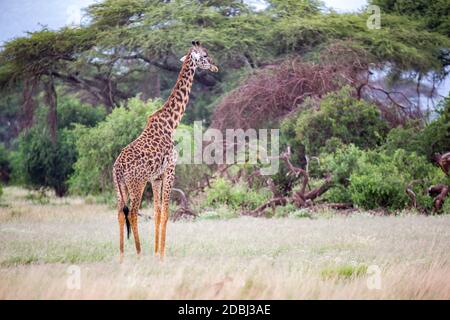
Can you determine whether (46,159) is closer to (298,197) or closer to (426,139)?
(298,197)

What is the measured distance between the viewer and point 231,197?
14.6 m

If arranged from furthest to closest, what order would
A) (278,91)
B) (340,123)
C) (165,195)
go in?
(278,91), (340,123), (165,195)

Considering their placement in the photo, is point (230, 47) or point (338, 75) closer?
point (338, 75)

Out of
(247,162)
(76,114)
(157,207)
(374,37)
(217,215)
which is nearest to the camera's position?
(157,207)

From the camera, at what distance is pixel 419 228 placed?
35.0ft

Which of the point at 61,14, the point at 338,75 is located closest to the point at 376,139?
the point at 338,75

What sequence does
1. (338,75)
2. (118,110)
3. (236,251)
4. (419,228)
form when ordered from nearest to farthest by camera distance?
(236,251), (419,228), (118,110), (338,75)

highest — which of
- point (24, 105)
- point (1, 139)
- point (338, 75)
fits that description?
point (338, 75)

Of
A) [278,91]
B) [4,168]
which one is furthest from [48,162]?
[278,91]

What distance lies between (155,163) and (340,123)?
8.89 metres

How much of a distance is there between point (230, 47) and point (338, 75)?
5406 mm

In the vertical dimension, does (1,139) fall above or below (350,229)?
below

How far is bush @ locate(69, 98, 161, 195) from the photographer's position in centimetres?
1705
